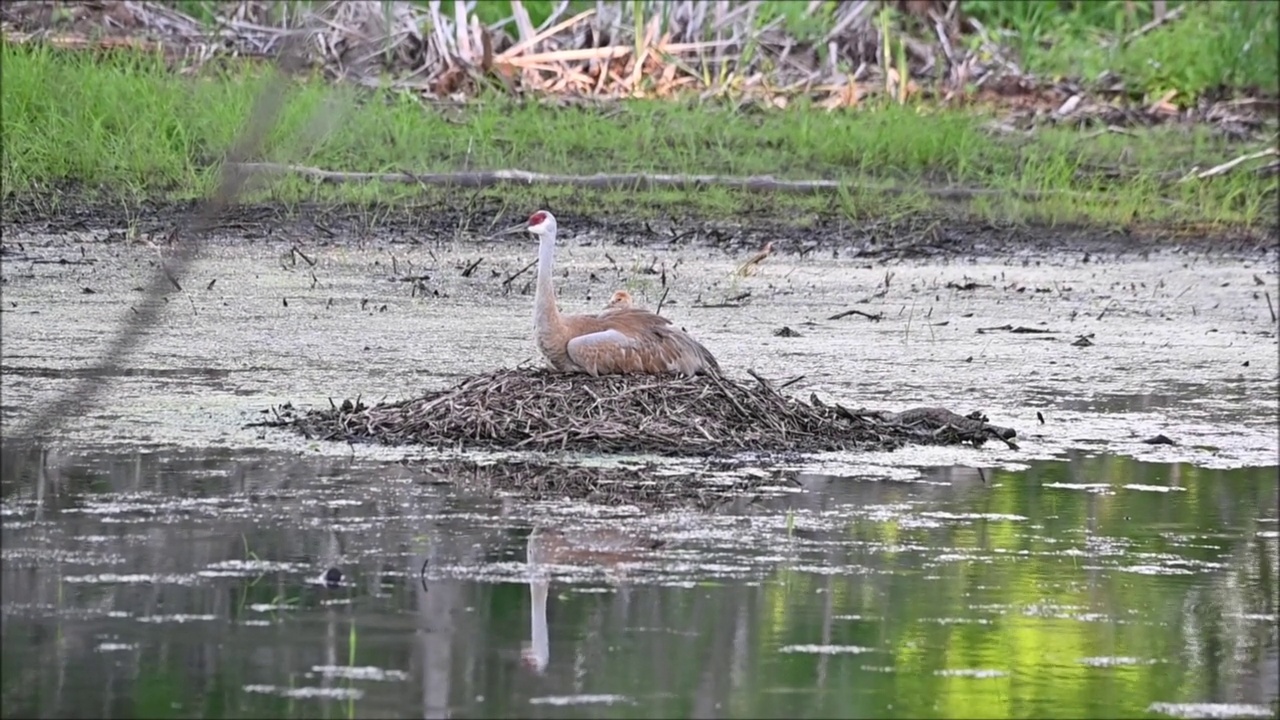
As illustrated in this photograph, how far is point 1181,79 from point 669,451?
9.86m

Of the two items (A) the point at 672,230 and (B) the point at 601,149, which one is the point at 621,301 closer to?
(A) the point at 672,230

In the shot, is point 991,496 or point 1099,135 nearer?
point 991,496

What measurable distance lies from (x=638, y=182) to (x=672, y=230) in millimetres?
753

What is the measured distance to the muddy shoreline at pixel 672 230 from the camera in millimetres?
10203

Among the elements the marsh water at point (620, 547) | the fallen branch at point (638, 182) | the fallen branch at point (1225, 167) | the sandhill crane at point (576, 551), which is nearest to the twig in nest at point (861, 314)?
the marsh water at point (620, 547)

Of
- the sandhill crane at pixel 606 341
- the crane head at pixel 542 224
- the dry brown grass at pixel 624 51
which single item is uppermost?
the dry brown grass at pixel 624 51

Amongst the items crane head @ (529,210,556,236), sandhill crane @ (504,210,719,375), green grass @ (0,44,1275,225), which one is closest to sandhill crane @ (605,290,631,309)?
sandhill crane @ (504,210,719,375)

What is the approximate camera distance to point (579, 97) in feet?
43.3

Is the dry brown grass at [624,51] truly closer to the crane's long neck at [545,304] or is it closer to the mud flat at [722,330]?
the mud flat at [722,330]

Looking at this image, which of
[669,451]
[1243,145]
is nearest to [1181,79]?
[1243,145]

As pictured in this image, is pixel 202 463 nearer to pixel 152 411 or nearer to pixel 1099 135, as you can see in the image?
pixel 152 411

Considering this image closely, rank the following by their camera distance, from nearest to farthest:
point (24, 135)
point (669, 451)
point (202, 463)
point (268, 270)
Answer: point (202, 463)
point (669, 451)
point (268, 270)
point (24, 135)

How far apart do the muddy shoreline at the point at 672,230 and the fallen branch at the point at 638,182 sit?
0.19 m

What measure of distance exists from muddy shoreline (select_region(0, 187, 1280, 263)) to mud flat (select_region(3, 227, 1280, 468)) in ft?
0.43
